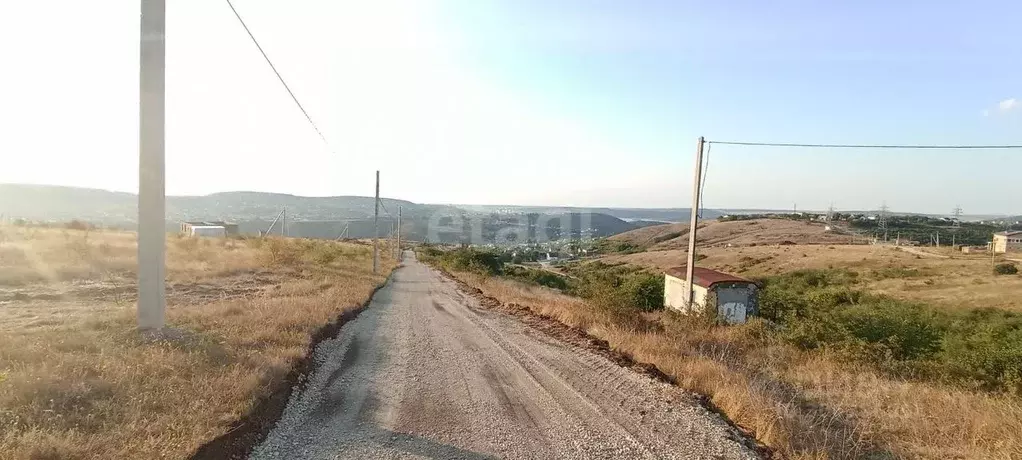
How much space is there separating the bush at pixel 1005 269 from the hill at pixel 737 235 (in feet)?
140

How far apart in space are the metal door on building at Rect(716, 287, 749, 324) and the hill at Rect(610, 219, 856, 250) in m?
73.4

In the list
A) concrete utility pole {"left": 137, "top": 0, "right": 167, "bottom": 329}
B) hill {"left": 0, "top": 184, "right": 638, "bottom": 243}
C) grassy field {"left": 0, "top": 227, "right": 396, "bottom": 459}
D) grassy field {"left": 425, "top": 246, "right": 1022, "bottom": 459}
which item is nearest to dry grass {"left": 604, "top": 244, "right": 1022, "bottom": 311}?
grassy field {"left": 425, "top": 246, "right": 1022, "bottom": 459}

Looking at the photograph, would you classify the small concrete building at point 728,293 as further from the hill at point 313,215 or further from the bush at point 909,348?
the hill at point 313,215

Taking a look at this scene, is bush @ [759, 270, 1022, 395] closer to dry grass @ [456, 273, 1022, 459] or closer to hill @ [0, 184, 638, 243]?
dry grass @ [456, 273, 1022, 459]

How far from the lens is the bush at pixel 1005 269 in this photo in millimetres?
44938

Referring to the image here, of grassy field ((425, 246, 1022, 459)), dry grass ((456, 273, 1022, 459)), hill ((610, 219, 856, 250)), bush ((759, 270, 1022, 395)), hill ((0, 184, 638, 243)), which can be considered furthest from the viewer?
hill ((610, 219, 856, 250))

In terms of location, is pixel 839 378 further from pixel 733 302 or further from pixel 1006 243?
pixel 1006 243

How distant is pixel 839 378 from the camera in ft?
28.2

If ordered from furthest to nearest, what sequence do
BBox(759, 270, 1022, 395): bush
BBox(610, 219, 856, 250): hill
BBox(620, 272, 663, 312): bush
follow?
1. BBox(610, 219, 856, 250): hill
2. BBox(620, 272, 663, 312): bush
3. BBox(759, 270, 1022, 395): bush

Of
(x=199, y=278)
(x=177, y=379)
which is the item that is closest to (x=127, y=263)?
(x=199, y=278)

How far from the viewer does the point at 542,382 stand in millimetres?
7805

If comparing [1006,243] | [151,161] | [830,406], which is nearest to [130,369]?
[151,161]

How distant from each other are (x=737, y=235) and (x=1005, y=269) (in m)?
63.1

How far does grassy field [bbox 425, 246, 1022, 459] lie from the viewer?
5.46m
